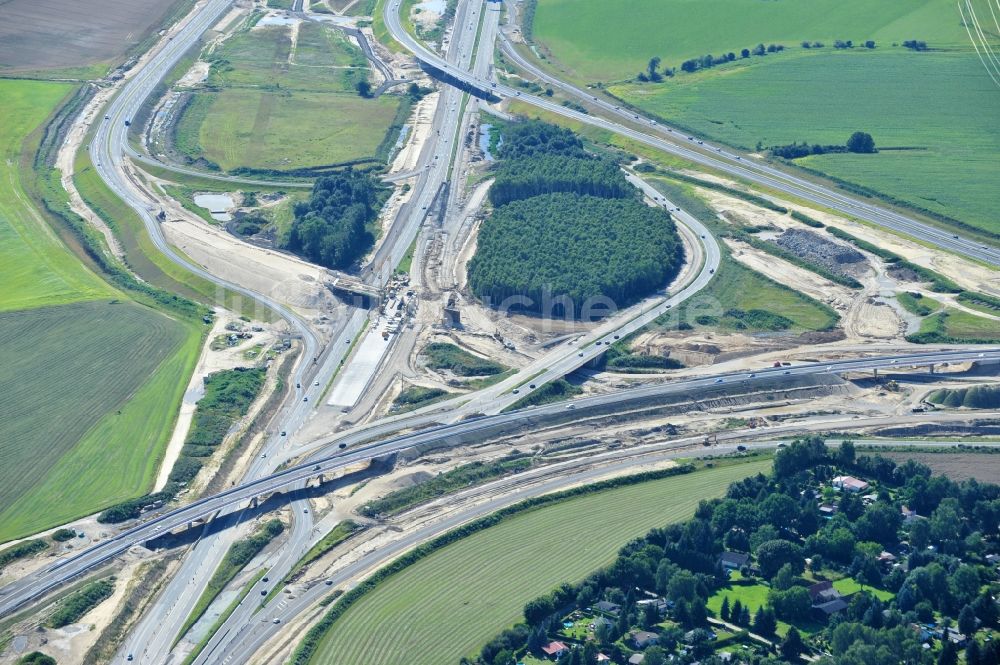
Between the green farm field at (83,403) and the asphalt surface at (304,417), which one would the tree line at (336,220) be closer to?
the asphalt surface at (304,417)

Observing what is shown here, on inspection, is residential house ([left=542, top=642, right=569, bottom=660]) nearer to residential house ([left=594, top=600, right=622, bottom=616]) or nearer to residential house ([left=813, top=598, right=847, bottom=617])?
residential house ([left=594, top=600, right=622, bottom=616])

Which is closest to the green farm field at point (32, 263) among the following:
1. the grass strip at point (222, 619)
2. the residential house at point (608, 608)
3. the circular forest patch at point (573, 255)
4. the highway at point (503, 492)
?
the circular forest patch at point (573, 255)

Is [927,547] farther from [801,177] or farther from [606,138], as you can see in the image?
[606,138]

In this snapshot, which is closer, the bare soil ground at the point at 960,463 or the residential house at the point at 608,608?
the residential house at the point at 608,608

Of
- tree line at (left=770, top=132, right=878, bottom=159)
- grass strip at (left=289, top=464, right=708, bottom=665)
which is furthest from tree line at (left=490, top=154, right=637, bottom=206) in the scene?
grass strip at (left=289, top=464, right=708, bottom=665)

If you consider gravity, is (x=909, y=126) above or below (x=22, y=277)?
above

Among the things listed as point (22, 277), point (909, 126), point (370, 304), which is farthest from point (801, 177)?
point (22, 277)
